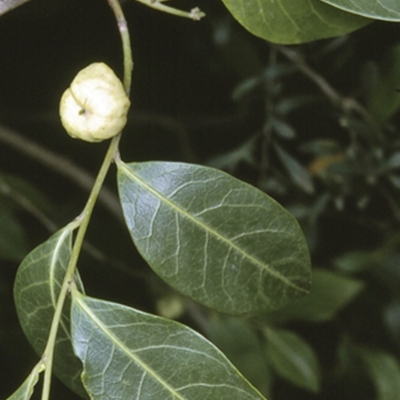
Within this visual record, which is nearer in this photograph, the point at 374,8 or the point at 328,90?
the point at 374,8

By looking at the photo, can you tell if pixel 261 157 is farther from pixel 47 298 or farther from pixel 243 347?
pixel 47 298

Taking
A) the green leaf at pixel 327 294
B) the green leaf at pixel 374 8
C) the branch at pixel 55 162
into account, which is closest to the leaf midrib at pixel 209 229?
the green leaf at pixel 374 8

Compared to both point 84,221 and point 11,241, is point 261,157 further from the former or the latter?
point 84,221

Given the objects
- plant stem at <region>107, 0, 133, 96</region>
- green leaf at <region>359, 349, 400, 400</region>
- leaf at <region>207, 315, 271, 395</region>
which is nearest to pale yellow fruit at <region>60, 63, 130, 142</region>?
plant stem at <region>107, 0, 133, 96</region>

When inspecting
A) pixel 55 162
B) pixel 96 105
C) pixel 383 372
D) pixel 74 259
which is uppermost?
pixel 96 105

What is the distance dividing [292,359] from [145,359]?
0.67 metres

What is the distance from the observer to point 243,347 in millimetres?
1323

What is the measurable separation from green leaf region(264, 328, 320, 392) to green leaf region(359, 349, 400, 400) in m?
0.12

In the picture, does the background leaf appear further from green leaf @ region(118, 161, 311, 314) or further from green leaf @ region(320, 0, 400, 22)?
green leaf @ region(320, 0, 400, 22)

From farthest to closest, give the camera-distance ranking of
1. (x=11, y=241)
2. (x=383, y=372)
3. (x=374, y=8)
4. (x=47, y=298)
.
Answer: (x=383, y=372), (x=11, y=241), (x=47, y=298), (x=374, y=8)

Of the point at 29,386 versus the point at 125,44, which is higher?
the point at 125,44

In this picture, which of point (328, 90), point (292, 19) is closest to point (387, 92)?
point (328, 90)

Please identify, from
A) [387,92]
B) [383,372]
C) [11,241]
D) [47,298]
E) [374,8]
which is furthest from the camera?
[383,372]

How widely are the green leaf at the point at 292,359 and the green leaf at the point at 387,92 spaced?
411mm
